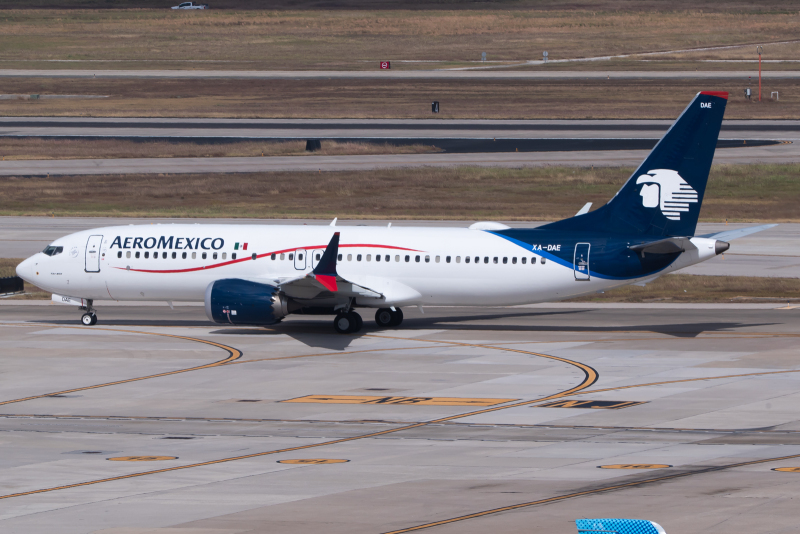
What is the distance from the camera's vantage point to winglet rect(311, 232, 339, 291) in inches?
1631

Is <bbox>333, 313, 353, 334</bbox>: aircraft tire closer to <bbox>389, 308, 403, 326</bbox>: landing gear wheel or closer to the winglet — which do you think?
<bbox>389, 308, 403, 326</bbox>: landing gear wheel

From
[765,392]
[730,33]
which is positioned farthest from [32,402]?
[730,33]

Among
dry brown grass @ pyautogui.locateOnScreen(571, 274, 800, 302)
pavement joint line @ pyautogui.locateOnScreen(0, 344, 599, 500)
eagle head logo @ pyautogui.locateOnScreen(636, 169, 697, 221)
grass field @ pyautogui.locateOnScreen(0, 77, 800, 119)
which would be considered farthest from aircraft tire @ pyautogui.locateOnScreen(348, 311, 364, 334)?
grass field @ pyautogui.locateOnScreen(0, 77, 800, 119)

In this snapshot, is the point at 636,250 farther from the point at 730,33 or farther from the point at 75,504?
the point at 730,33

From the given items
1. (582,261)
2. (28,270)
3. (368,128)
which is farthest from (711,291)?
(368,128)

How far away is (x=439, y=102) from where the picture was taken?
132125 mm

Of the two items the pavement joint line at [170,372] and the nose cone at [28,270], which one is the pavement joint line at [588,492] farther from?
the nose cone at [28,270]

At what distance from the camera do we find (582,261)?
142 feet

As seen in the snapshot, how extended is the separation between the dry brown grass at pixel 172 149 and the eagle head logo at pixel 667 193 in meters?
56.1

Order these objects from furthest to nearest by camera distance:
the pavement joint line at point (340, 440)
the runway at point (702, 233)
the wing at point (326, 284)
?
the runway at point (702, 233), the wing at point (326, 284), the pavement joint line at point (340, 440)

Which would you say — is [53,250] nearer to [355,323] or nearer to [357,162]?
[355,323]

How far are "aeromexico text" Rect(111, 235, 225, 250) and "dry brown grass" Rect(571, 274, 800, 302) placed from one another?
19262mm

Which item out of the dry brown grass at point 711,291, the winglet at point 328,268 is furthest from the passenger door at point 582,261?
the dry brown grass at point 711,291

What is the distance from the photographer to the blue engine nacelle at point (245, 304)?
4272 centimetres
